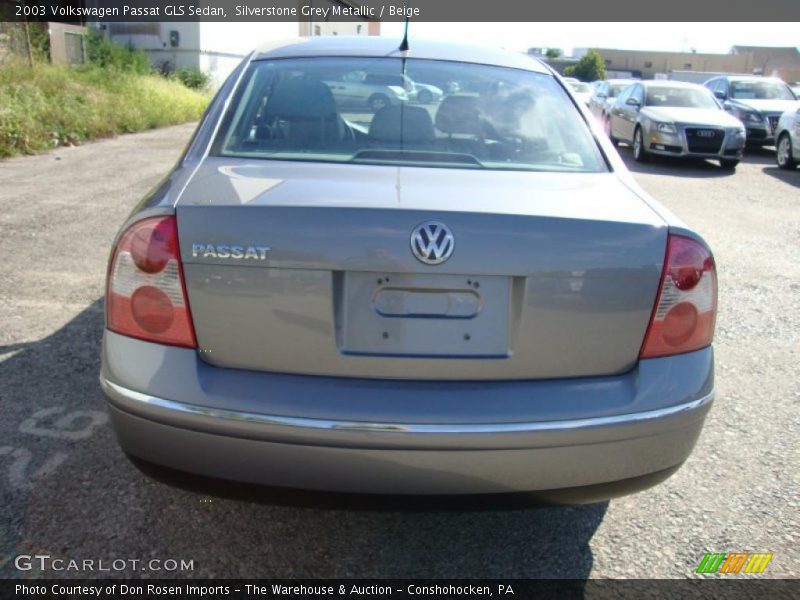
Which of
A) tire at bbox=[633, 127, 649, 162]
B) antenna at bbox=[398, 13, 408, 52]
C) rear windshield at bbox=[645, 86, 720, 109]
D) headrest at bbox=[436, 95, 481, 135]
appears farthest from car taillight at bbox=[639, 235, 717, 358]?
rear windshield at bbox=[645, 86, 720, 109]

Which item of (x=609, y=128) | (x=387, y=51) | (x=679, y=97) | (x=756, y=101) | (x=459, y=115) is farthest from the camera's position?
(x=609, y=128)

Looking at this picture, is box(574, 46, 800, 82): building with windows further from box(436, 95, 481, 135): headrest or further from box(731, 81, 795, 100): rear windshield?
box(436, 95, 481, 135): headrest

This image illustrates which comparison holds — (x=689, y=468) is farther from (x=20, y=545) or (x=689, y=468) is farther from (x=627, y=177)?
(x=20, y=545)

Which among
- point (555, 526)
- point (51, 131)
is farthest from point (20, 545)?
point (51, 131)

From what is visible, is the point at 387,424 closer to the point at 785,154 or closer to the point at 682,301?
the point at 682,301

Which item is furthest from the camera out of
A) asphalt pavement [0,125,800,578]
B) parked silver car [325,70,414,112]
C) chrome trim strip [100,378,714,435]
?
parked silver car [325,70,414,112]

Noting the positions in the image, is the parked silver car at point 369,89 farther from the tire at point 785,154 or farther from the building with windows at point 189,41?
the building with windows at point 189,41

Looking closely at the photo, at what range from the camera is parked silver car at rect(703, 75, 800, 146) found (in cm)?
1507

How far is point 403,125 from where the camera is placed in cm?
278

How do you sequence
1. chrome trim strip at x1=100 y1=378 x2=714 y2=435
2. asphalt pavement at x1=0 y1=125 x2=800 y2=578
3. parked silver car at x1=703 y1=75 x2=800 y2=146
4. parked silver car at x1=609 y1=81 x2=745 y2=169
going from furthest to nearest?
1. parked silver car at x1=703 y1=75 x2=800 y2=146
2. parked silver car at x1=609 y1=81 x2=745 y2=169
3. asphalt pavement at x1=0 y1=125 x2=800 y2=578
4. chrome trim strip at x1=100 y1=378 x2=714 y2=435

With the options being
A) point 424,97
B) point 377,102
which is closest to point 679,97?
point 424,97

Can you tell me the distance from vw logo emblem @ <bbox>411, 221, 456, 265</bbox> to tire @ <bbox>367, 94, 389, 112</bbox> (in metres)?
1.14

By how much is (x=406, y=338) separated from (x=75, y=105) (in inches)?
526

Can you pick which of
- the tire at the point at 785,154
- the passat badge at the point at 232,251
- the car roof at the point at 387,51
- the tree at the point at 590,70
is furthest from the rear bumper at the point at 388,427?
the tree at the point at 590,70
